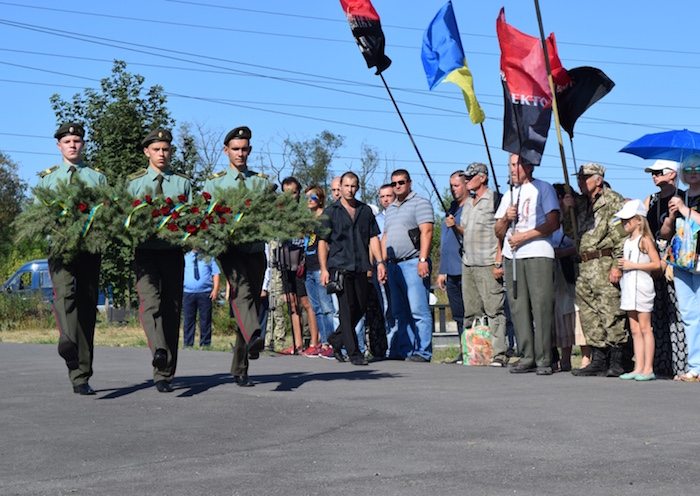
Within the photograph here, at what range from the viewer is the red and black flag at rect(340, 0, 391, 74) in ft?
48.4

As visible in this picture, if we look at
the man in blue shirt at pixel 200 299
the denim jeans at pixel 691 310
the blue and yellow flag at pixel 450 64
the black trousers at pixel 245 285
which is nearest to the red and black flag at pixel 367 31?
the blue and yellow flag at pixel 450 64

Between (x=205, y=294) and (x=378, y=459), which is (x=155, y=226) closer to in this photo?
(x=378, y=459)

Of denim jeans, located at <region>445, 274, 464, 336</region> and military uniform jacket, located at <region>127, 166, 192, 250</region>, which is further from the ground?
military uniform jacket, located at <region>127, 166, 192, 250</region>

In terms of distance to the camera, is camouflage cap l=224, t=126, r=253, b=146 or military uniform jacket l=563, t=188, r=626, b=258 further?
military uniform jacket l=563, t=188, r=626, b=258

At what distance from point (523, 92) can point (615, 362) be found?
304 cm

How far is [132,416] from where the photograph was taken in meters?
8.95

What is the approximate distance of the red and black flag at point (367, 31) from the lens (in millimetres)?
14742

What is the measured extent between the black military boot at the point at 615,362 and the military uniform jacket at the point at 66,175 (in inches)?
206

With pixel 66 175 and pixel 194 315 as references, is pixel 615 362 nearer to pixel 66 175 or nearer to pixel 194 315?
pixel 66 175

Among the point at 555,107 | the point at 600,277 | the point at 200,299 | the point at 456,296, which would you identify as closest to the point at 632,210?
the point at 600,277

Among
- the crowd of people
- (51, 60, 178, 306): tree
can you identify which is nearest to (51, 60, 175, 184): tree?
(51, 60, 178, 306): tree

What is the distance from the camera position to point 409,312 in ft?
49.9

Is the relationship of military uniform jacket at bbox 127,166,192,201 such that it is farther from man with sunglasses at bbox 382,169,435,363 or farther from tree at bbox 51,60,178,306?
tree at bbox 51,60,178,306

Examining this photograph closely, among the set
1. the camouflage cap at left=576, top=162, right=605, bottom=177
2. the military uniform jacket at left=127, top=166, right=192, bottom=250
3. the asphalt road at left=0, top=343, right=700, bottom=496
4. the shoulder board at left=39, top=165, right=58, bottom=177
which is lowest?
the asphalt road at left=0, top=343, right=700, bottom=496
